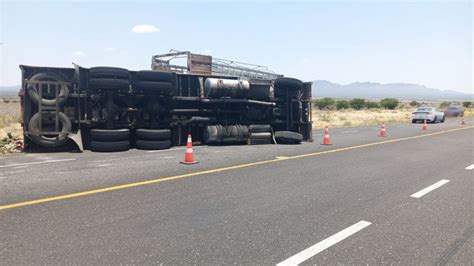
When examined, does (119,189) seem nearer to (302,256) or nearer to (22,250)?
(22,250)

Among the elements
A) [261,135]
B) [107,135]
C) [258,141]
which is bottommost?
[258,141]

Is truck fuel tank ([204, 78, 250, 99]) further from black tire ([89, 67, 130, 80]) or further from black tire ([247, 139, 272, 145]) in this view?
black tire ([89, 67, 130, 80])

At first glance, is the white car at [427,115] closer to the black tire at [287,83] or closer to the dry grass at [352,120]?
the dry grass at [352,120]

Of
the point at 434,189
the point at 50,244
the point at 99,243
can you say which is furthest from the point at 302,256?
the point at 434,189

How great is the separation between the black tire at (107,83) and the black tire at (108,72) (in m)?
0.14

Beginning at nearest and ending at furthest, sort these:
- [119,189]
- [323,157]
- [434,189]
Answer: [119,189], [434,189], [323,157]

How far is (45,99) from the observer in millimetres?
11453

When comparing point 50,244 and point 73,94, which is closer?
point 50,244

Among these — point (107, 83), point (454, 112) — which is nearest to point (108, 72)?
point (107, 83)

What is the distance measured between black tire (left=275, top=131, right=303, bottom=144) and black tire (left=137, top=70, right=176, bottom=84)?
4676mm

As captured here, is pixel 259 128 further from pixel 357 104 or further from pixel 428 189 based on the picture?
pixel 357 104

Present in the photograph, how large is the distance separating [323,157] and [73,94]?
26.3 ft

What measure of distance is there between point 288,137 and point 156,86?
18.0 feet

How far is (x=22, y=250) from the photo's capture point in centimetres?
379
